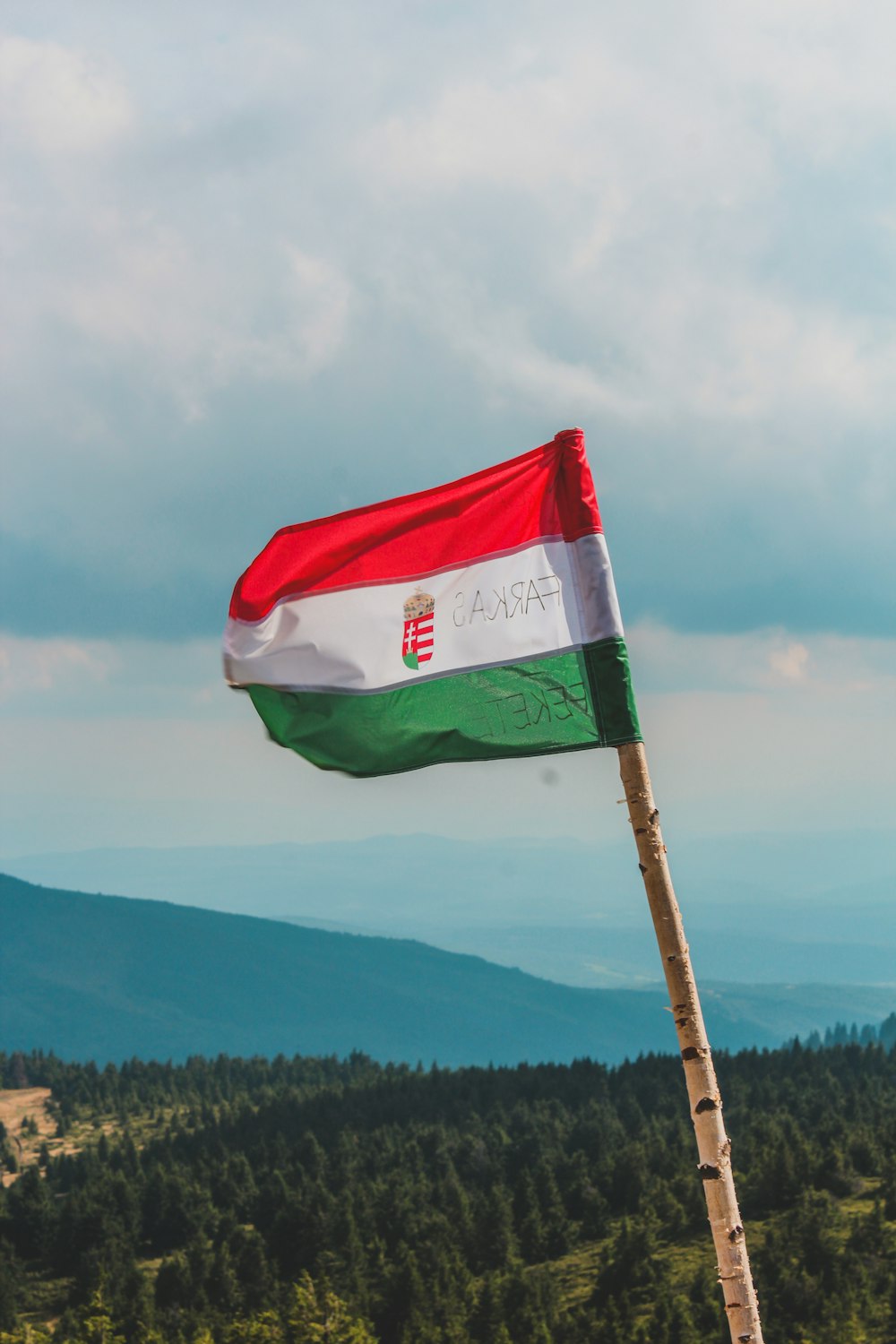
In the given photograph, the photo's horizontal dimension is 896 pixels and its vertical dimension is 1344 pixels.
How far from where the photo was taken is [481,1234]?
Answer: 14238cm

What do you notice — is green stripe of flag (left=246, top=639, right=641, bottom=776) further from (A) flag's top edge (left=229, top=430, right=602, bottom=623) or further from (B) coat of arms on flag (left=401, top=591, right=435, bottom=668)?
(A) flag's top edge (left=229, top=430, right=602, bottom=623)

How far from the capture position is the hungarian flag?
13219 millimetres

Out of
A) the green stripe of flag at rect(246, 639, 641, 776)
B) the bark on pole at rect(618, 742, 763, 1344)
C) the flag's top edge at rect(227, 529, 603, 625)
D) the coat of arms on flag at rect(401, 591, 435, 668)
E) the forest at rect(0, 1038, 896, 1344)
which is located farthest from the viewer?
the forest at rect(0, 1038, 896, 1344)

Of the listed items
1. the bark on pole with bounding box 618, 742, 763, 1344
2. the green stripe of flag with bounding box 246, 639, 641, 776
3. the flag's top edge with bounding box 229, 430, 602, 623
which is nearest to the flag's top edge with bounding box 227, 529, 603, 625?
the flag's top edge with bounding box 229, 430, 602, 623

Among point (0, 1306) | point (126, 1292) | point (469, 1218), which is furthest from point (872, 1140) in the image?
point (0, 1306)

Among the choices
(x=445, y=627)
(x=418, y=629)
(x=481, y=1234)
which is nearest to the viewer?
(x=445, y=627)

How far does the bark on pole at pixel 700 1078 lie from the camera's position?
11.9 m

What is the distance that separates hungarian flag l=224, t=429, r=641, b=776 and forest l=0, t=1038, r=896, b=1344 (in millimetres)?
91604

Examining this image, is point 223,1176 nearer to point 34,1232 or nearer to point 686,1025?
point 34,1232

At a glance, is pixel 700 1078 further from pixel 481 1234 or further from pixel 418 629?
pixel 481 1234

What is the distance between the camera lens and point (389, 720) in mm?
14586

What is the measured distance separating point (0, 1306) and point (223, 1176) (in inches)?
1659

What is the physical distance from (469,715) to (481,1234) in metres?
141

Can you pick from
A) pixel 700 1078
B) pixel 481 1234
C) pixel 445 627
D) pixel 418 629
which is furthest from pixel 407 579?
pixel 481 1234
